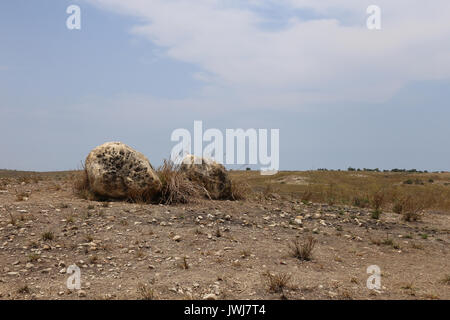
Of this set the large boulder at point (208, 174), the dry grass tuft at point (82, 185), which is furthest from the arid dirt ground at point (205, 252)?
the large boulder at point (208, 174)

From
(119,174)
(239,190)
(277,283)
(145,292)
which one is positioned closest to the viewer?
(145,292)

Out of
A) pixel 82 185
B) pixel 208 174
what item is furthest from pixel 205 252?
pixel 82 185

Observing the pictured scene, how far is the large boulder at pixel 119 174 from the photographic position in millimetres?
8945

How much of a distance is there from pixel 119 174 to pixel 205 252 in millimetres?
3699

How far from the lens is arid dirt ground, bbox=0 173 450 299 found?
4.79 meters

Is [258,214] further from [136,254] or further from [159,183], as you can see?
[136,254]

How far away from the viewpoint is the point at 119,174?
895cm

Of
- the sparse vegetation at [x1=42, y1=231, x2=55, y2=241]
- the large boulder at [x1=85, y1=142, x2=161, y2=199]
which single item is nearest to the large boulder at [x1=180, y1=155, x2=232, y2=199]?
the large boulder at [x1=85, y1=142, x2=161, y2=199]

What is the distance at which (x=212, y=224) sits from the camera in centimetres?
761

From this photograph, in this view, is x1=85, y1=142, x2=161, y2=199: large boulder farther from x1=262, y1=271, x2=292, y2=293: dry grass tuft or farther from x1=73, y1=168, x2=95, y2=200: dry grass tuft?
x1=262, y1=271, x2=292, y2=293: dry grass tuft

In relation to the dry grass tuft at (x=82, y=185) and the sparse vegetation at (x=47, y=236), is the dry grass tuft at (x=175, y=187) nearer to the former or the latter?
the dry grass tuft at (x=82, y=185)

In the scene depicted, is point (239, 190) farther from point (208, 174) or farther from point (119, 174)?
point (119, 174)

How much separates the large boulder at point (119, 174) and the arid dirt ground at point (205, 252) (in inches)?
17.8
